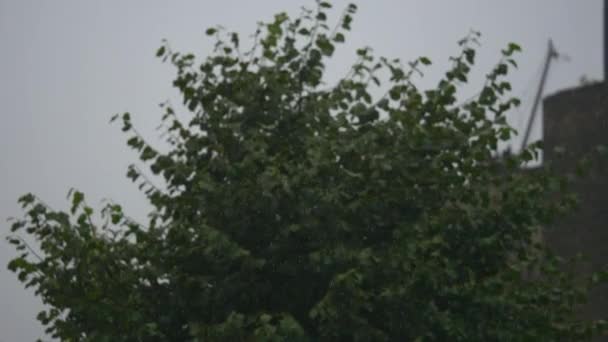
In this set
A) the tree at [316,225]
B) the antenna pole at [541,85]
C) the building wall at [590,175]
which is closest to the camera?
the tree at [316,225]

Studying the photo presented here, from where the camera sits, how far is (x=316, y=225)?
22.8 feet

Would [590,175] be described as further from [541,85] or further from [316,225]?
[316,225]

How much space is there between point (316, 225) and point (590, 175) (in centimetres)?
1064

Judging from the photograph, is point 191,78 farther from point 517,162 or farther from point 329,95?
point 517,162

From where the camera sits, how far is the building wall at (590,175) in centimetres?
1591

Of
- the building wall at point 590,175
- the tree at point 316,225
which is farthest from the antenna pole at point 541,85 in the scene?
the tree at point 316,225

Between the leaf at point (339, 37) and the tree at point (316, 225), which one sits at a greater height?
the leaf at point (339, 37)

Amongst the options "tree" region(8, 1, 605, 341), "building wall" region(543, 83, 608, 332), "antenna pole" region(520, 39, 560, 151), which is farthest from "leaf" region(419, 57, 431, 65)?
"antenna pole" region(520, 39, 560, 151)

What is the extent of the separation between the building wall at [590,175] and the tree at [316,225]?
8.10m

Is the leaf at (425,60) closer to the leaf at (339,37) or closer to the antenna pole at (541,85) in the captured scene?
the leaf at (339,37)

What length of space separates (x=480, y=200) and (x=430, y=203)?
1.52 ft

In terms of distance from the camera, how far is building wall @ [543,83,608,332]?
52.2ft

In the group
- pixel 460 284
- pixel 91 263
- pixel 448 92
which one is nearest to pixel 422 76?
pixel 448 92

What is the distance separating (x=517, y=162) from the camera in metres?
7.78
